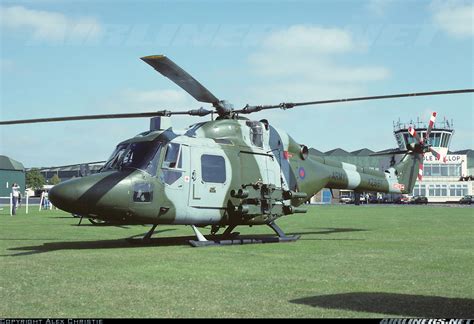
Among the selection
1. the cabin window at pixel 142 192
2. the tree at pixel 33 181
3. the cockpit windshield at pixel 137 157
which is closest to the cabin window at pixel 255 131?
the cockpit windshield at pixel 137 157

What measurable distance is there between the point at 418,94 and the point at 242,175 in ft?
17.3

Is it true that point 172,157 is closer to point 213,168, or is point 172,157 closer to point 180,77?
point 213,168

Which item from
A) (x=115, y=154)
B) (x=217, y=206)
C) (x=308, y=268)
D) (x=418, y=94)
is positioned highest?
(x=418, y=94)

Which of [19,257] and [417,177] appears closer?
[19,257]

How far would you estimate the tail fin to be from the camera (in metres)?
22.7

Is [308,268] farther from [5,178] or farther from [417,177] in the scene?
[5,178]

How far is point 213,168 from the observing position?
15.1 m

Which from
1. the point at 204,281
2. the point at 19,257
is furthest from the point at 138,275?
the point at 19,257

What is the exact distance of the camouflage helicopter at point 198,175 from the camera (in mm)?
13086

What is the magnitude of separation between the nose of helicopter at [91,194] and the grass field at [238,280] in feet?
3.37

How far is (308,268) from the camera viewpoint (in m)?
10.4

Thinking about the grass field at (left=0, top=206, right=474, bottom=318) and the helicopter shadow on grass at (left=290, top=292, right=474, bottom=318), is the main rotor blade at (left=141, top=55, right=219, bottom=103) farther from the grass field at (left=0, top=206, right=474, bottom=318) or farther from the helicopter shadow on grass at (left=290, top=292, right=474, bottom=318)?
the helicopter shadow on grass at (left=290, top=292, right=474, bottom=318)

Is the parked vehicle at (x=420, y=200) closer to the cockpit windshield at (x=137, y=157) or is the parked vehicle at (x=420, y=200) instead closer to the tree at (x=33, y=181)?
the cockpit windshield at (x=137, y=157)

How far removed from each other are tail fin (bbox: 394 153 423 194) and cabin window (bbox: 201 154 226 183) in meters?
9.68
